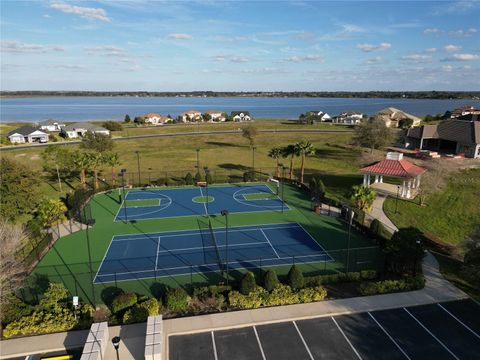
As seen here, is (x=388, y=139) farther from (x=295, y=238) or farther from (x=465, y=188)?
(x=295, y=238)

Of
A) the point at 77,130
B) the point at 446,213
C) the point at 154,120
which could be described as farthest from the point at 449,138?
the point at 154,120

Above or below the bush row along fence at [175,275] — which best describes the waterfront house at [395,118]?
above

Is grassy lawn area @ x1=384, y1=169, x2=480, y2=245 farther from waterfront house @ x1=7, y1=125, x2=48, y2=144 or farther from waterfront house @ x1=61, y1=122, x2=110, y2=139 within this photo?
waterfront house @ x1=7, y1=125, x2=48, y2=144

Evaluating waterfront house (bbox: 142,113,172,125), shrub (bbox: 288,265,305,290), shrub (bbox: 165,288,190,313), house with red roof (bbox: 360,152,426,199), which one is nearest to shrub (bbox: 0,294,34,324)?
shrub (bbox: 165,288,190,313)

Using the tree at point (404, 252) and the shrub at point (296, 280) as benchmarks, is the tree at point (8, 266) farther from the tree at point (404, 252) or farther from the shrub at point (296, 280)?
the tree at point (404, 252)

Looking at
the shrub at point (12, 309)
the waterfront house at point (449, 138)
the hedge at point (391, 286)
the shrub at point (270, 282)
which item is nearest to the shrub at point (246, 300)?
the shrub at point (270, 282)

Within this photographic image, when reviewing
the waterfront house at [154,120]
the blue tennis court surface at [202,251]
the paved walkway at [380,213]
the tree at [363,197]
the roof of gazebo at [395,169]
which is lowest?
the waterfront house at [154,120]
